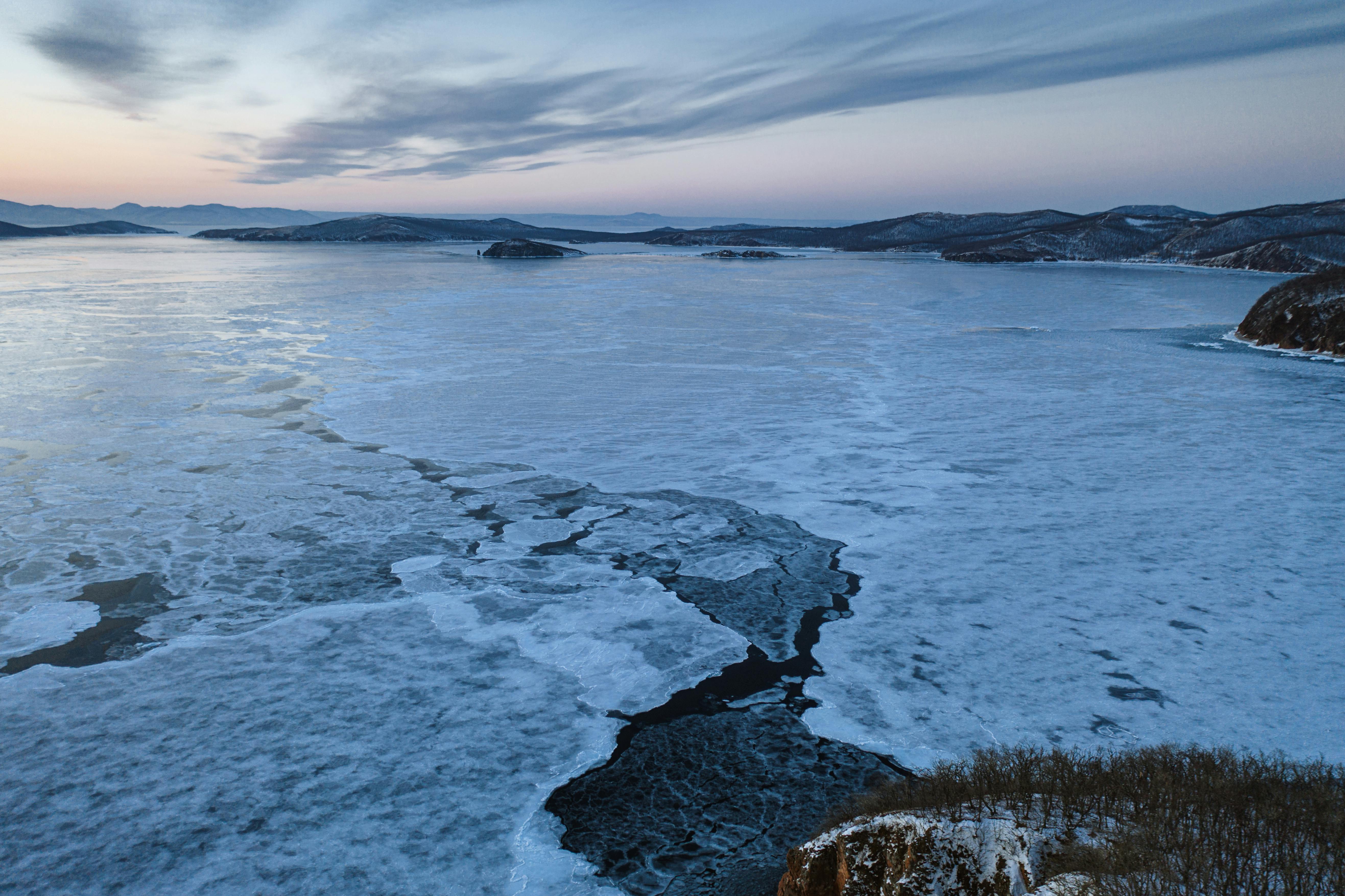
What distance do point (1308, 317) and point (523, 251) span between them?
3064 inches

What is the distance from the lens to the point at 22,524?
28.4 ft

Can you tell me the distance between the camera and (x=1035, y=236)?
4446 inches

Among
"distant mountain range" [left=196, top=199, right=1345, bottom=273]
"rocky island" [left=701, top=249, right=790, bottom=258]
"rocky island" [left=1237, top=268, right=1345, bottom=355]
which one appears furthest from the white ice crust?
"rocky island" [left=701, top=249, right=790, bottom=258]

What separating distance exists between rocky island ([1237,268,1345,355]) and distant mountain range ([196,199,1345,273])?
26.0 meters

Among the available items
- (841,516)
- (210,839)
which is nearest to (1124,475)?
(841,516)

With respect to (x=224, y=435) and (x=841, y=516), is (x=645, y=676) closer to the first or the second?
(x=841, y=516)

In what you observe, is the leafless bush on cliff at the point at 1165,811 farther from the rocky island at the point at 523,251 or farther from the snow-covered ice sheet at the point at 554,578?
the rocky island at the point at 523,251

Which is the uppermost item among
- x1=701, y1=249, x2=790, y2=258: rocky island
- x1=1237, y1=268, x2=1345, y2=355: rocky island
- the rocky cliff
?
x1=701, y1=249, x2=790, y2=258: rocky island

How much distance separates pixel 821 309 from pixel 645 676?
29279 millimetres

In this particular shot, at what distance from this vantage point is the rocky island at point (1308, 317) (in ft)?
74.0

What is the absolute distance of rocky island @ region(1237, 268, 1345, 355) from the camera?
2256 cm

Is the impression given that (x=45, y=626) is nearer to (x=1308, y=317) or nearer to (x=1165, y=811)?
(x=1165, y=811)

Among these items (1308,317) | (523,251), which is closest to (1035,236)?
(523,251)

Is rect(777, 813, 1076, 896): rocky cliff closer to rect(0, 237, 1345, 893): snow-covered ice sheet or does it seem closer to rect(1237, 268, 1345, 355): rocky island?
rect(0, 237, 1345, 893): snow-covered ice sheet
